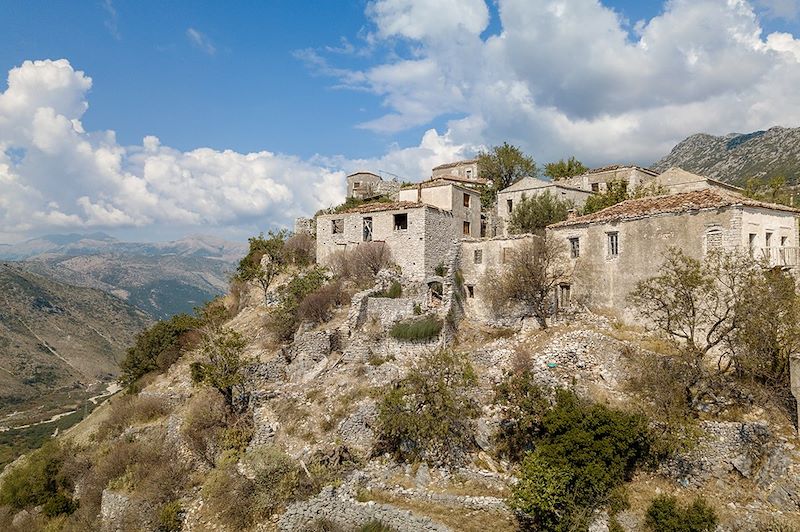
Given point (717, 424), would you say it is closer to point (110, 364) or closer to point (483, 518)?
point (483, 518)

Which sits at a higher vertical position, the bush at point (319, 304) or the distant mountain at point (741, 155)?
the distant mountain at point (741, 155)

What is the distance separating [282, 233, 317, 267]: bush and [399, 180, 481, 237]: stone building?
7.78 meters

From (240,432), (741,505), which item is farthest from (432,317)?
(741,505)

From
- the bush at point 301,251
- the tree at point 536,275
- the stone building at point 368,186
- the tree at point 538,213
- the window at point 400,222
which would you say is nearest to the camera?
the tree at point 536,275

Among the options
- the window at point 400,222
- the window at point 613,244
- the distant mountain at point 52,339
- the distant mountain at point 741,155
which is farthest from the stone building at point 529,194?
the distant mountain at point 52,339

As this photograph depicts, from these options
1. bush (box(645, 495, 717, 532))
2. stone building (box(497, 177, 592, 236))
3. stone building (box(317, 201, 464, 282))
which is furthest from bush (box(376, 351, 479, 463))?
stone building (box(497, 177, 592, 236))

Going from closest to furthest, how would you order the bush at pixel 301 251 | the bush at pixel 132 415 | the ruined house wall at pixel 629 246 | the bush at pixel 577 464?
the bush at pixel 577 464, the ruined house wall at pixel 629 246, the bush at pixel 132 415, the bush at pixel 301 251

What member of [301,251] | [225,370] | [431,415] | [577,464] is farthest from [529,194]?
[577,464]

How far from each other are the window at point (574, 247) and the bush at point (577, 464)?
10.3m

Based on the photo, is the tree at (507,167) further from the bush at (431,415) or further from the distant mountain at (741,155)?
the distant mountain at (741,155)

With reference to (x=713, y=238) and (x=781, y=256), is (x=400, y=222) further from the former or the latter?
(x=781, y=256)

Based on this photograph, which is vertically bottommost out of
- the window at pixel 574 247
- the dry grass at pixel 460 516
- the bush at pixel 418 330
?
the dry grass at pixel 460 516

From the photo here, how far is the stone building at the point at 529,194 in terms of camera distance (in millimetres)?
34344

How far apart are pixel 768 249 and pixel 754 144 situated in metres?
151
